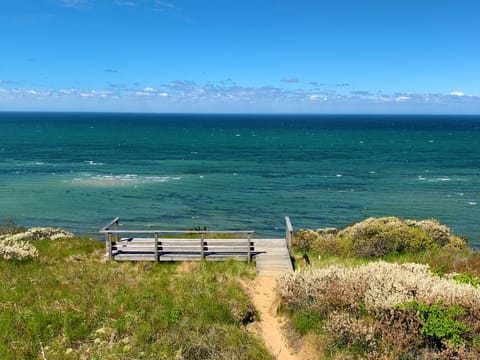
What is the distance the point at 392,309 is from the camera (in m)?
9.16

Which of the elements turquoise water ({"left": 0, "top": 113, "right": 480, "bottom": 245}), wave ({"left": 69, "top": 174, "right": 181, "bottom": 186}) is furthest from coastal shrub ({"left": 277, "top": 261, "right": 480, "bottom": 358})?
wave ({"left": 69, "top": 174, "right": 181, "bottom": 186})

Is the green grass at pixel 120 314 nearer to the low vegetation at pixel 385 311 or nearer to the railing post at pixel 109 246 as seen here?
the low vegetation at pixel 385 311

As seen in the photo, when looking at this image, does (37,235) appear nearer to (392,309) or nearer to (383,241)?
(383,241)

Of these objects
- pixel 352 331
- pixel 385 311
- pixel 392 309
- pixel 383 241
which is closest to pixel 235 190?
pixel 383 241

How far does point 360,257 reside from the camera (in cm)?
1717

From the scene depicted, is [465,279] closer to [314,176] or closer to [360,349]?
[360,349]

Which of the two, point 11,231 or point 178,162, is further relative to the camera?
point 178,162

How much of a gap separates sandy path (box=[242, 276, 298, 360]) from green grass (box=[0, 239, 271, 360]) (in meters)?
0.45

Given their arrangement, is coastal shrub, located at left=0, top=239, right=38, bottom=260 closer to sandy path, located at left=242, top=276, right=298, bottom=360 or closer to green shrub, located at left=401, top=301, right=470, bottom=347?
sandy path, located at left=242, top=276, right=298, bottom=360

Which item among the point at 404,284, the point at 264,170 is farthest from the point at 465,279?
the point at 264,170

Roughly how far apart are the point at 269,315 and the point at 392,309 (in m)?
3.62

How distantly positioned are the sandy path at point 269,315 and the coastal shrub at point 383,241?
16.3 ft

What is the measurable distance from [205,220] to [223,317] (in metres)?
23.4

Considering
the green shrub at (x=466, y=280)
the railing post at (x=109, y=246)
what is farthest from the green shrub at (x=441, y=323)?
the railing post at (x=109, y=246)
